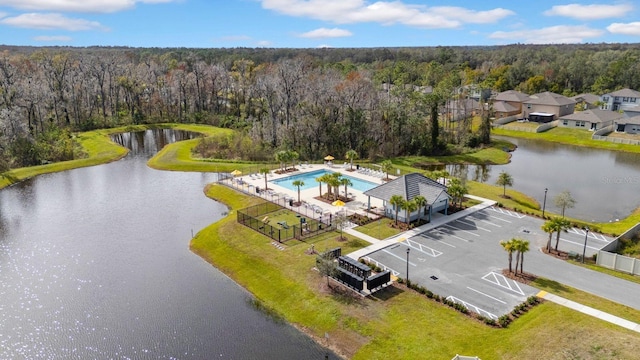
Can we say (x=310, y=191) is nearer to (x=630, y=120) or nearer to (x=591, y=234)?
(x=591, y=234)

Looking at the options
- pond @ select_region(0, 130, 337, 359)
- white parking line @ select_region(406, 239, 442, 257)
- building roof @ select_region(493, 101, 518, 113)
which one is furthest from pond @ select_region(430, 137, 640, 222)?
pond @ select_region(0, 130, 337, 359)

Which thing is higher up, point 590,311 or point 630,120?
point 630,120

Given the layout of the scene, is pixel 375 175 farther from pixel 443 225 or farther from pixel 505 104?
pixel 505 104

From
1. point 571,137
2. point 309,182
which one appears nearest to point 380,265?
point 309,182

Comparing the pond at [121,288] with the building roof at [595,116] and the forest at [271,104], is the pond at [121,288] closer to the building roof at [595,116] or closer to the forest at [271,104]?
the forest at [271,104]

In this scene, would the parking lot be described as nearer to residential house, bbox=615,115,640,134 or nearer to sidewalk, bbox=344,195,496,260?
sidewalk, bbox=344,195,496,260
